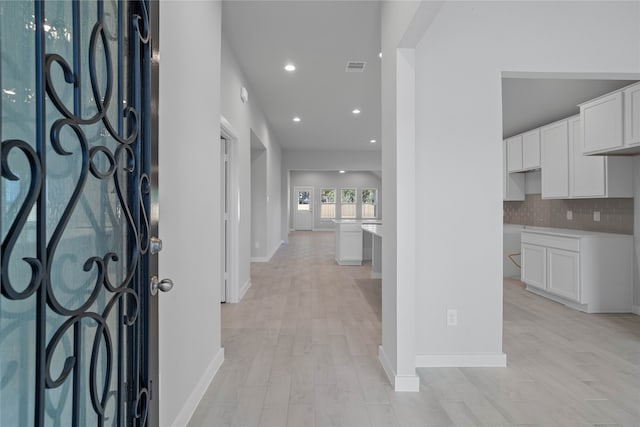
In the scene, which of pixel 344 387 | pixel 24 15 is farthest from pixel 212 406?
pixel 24 15

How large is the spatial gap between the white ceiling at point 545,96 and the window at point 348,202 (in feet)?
34.2

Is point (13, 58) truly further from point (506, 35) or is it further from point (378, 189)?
point (378, 189)

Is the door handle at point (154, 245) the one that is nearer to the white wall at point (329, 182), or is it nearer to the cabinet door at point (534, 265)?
the cabinet door at point (534, 265)

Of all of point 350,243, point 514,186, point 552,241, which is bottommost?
point 350,243

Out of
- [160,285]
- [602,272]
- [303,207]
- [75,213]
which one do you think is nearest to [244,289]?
[160,285]

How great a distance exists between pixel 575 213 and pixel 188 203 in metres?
5.00

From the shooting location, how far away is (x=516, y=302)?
13.8 feet

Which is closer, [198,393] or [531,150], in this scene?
[198,393]

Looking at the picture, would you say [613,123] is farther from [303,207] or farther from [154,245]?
[303,207]

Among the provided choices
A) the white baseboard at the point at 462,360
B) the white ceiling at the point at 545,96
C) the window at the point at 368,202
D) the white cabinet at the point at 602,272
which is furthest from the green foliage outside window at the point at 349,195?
the white baseboard at the point at 462,360

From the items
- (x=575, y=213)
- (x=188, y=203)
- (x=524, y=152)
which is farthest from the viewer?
(x=524, y=152)

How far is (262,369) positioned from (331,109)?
495cm

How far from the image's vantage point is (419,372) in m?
2.47

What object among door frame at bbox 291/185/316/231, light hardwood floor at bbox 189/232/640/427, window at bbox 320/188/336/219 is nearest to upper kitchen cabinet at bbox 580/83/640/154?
light hardwood floor at bbox 189/232/640/427
